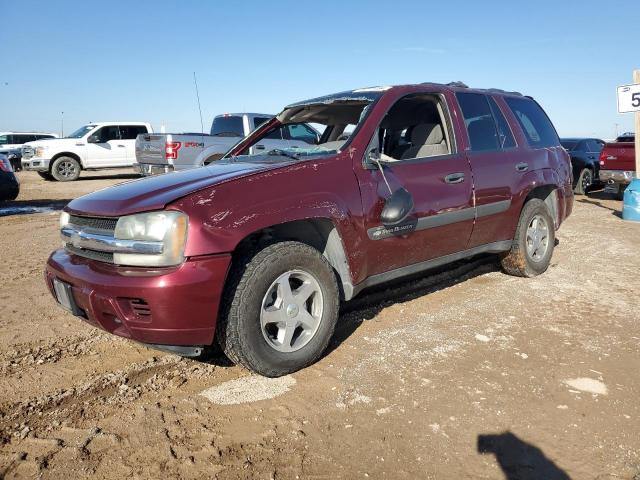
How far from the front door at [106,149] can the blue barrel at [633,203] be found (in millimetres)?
14512

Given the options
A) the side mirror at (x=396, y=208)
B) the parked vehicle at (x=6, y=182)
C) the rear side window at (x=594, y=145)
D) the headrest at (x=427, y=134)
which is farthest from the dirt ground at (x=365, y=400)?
the rear side window at (x=594, y=145)

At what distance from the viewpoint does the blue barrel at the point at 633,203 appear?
870 cm

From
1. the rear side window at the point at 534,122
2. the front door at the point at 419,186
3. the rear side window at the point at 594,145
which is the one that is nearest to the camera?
the front door at the point at 419,186

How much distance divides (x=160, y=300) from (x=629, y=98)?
9.18m

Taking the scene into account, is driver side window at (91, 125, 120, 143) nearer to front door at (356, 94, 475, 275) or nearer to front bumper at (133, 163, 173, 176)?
front bumper at (133, 163, 173, 176)

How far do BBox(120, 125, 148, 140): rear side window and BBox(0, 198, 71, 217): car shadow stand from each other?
227 inches

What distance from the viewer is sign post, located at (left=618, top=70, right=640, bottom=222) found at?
28.3 ft

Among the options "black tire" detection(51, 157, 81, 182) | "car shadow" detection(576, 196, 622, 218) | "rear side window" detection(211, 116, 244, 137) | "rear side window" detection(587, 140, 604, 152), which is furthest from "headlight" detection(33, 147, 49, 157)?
"rear side window" detection(587, 140, 604, 152)

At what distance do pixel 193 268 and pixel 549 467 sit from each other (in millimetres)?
1882

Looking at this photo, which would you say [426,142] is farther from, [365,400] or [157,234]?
[157,234]

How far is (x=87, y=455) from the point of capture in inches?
89.4

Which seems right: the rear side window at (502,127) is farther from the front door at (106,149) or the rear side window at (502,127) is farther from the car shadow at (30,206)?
the front door at (106,149)

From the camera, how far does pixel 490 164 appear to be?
4.27 m

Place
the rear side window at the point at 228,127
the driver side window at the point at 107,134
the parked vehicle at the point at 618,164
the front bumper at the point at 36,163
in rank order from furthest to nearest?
the driver side window at the point at 107,134
the front bumper at the point at 36,163
the rear side window at the point at 228,127
the parked vehicle at the point at 618,164
